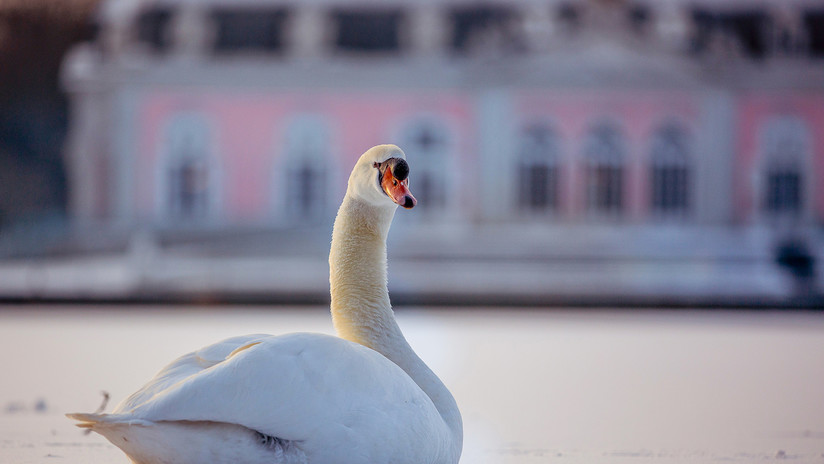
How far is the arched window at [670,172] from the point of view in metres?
27.7

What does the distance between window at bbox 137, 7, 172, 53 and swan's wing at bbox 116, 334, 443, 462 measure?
26354 mm

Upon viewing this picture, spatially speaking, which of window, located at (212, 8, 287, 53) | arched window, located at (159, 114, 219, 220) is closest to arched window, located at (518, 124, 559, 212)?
window, located at (212, 8, 287, 53)

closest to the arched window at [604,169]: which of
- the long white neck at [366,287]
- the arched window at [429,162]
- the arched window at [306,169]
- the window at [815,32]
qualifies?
the arched window at [429,162]

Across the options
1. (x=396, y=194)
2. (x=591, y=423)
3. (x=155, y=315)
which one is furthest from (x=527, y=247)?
(x=396, y=194)

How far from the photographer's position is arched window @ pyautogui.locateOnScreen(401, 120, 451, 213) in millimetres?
28164

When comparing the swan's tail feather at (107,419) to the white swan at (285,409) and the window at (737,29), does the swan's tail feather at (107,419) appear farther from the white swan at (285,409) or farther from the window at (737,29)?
the window at (737,29)

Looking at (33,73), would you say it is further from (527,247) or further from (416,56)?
(527,247)

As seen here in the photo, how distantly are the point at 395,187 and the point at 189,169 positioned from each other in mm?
25757

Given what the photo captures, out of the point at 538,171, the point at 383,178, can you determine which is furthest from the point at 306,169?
the point at 383,178

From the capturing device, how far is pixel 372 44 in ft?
93.4

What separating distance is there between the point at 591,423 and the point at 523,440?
0.81 m

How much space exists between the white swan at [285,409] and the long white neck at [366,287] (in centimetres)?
30

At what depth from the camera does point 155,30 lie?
94.2 ft

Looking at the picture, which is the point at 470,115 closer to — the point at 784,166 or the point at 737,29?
the point at 737,29
